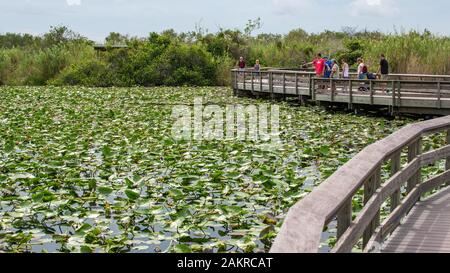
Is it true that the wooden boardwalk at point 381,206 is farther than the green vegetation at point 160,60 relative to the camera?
No

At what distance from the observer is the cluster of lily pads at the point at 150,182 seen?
6621mm

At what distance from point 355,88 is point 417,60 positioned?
7.16 m

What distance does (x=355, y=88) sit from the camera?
68.9 feet

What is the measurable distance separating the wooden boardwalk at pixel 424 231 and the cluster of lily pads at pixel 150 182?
4.21 feet

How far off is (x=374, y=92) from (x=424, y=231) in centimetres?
1409

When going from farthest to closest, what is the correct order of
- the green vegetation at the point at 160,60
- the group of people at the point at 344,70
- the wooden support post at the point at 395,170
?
the green vegetation at the point at 160,60 → the group of people at the point at 344,70 → the wooden support post at the point at 395,170

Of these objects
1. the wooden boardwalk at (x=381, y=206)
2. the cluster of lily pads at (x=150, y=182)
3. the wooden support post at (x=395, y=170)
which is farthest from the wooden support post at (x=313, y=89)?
the wooden support post at (x=395, y=170)

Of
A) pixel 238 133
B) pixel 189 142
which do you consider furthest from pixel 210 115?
pixel 189 142

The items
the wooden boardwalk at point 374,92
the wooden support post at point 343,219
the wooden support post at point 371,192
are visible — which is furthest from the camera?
the wooden boardwalk at point 374,92

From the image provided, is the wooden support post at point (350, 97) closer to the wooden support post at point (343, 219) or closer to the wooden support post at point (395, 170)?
the wooden support post at point (395, 170)

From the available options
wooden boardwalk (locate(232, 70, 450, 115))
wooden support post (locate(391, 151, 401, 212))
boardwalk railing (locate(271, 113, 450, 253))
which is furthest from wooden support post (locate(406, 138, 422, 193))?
wooden boardwalk (locate(232, 70, 450, 115))

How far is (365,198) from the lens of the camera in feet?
17.1

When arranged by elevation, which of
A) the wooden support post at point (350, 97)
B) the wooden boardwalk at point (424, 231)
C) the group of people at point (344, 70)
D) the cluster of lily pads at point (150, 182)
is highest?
the group of people at point (344, 70)
